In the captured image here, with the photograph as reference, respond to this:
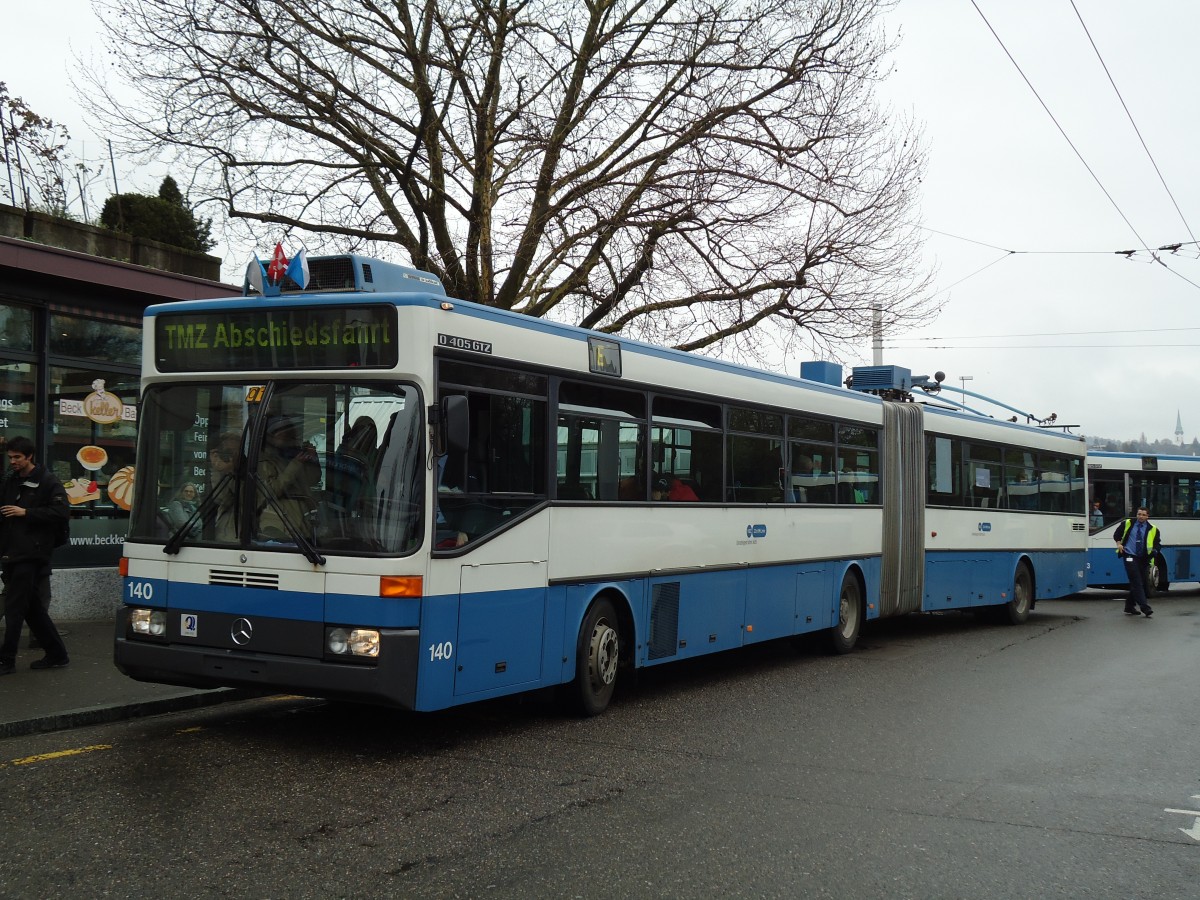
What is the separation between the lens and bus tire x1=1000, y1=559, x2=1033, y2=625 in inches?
694

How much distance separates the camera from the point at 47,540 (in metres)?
9.73

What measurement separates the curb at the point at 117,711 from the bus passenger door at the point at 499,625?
1.32 m

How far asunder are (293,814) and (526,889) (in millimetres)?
1613

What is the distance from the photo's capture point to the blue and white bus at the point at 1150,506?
2383 cm

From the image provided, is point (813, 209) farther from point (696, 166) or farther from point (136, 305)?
point (136, 305)

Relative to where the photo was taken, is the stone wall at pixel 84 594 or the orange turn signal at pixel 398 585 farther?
the stone wall at pixel 84 594

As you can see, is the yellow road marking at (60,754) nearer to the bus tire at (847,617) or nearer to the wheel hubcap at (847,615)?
the bus tire at (847,617)

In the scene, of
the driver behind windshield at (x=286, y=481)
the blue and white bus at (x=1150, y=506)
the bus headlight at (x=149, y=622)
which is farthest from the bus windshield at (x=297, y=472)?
the blue and white bus at (x=1150, y=506)

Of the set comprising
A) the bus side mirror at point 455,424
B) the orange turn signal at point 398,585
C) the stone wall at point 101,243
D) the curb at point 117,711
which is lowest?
the curb at point 117,711

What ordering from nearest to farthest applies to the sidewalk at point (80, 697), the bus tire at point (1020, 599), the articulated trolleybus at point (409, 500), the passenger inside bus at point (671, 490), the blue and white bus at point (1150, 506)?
the articulated trolleybus at point (409, 500) → the sidewalk at point (80, 697) → the passenger inside bus at point (671, 490) → the bus tire at point (1020, 599) → the blue and white bus at point (1150, 506)

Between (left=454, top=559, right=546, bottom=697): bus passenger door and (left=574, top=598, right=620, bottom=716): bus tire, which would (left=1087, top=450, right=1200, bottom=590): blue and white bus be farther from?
(left=454, top=559, right=546, bottom=697): bus passenger door

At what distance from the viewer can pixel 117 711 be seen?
27.6 feet

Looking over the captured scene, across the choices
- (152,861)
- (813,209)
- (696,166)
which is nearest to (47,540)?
(152,861)

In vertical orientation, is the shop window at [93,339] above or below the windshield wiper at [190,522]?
above
